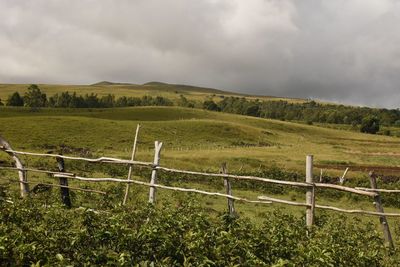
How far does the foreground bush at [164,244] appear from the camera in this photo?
6.22m

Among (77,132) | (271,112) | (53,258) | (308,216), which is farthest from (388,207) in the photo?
(271,112)

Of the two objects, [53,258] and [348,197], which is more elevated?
[53,258]

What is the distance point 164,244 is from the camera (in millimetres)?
6820

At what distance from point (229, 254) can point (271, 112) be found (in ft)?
527

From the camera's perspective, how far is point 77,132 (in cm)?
5981

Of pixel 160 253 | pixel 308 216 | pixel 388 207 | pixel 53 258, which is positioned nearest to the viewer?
pixel 53 258

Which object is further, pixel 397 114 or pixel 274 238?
pixel 397 114

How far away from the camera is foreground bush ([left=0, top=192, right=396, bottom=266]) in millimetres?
6219

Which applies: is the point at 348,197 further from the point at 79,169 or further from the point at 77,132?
the point at 77,132

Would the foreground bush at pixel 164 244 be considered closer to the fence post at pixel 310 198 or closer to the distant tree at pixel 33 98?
the fence post at pixel 310 198

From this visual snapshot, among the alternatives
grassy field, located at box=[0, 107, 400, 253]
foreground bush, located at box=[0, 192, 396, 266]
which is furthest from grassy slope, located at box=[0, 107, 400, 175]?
foreground bush, located at box=[0, 192, 396, 266]

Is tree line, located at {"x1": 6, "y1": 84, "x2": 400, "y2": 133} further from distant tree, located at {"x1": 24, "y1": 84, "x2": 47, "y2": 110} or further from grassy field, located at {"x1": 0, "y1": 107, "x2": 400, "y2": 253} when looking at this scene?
grassy field, located at {"x1": 0, "y1": 107, "x2": 400, "y2": 253}

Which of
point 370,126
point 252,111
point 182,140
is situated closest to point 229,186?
point 182,140

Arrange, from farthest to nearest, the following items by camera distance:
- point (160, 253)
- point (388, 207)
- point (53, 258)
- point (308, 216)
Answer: point (388, 207), point (308, 216), point (160, 253), point (53, 258)
